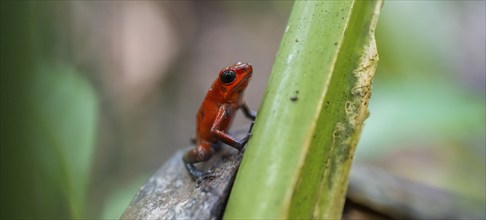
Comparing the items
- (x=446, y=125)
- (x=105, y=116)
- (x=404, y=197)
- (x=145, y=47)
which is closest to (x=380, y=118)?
(x=446, y=125)

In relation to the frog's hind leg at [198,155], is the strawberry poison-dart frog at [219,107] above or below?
above

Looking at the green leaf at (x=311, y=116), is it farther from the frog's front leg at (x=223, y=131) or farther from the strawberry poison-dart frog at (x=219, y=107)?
the strawberry poison-dart frog at (x=219, y=107)

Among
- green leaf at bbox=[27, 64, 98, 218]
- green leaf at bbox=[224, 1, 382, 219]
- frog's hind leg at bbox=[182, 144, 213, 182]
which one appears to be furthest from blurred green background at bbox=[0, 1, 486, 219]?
green leaf at bbox=[224, 1, 382, 219]

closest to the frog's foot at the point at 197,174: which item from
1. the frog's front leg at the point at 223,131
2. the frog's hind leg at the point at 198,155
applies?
the frog's hind leg at the point at 198,155

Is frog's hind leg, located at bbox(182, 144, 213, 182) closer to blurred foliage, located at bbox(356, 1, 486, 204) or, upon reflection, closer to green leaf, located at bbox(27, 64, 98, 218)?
green leaf, located at bbox(27, 64, 98, 218)

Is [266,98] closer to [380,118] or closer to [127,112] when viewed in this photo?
[380,118]

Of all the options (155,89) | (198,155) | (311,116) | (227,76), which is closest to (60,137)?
(198,155)

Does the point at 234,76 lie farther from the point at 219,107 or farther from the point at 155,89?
the point at 155,89
